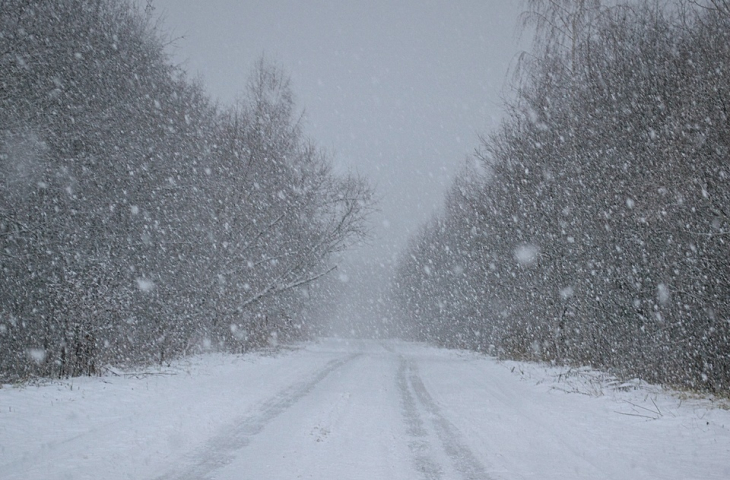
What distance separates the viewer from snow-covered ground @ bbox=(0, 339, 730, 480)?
4.80 meters

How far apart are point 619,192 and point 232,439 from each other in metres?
9.09

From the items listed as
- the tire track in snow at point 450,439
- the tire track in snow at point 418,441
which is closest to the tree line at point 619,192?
the tire track in snow at point 450,439

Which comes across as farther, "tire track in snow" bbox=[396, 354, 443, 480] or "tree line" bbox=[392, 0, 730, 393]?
"tree line" bbox=[392, 0, 730, 393]

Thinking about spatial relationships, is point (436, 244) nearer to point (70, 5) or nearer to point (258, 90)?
point (258, 90)

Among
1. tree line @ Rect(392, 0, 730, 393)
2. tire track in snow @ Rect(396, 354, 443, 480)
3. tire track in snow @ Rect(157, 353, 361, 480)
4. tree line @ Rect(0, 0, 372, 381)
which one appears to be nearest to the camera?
tire track in snow @ Rect(157, 353, 361, 480)

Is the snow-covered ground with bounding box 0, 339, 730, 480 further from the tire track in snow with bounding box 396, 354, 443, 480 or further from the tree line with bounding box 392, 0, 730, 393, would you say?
the tree line with bounding box 392, 0, 730, 393

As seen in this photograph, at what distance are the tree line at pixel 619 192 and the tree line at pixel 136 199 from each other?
7150 millimetres

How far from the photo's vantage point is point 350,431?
638 centimetres

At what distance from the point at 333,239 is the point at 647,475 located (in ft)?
56.8

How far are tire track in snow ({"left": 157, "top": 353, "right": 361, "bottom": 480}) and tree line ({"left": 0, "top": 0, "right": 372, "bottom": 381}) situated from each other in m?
4.68

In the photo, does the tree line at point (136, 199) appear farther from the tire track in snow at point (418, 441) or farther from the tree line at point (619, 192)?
the tree line at point (619, 192)

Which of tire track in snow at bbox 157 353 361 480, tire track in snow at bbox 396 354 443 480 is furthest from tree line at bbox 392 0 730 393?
tire track in snow at bbox 157 353 361 480

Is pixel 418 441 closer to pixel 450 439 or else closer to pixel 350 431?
pixel 450 439

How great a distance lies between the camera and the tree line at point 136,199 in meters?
10.5
